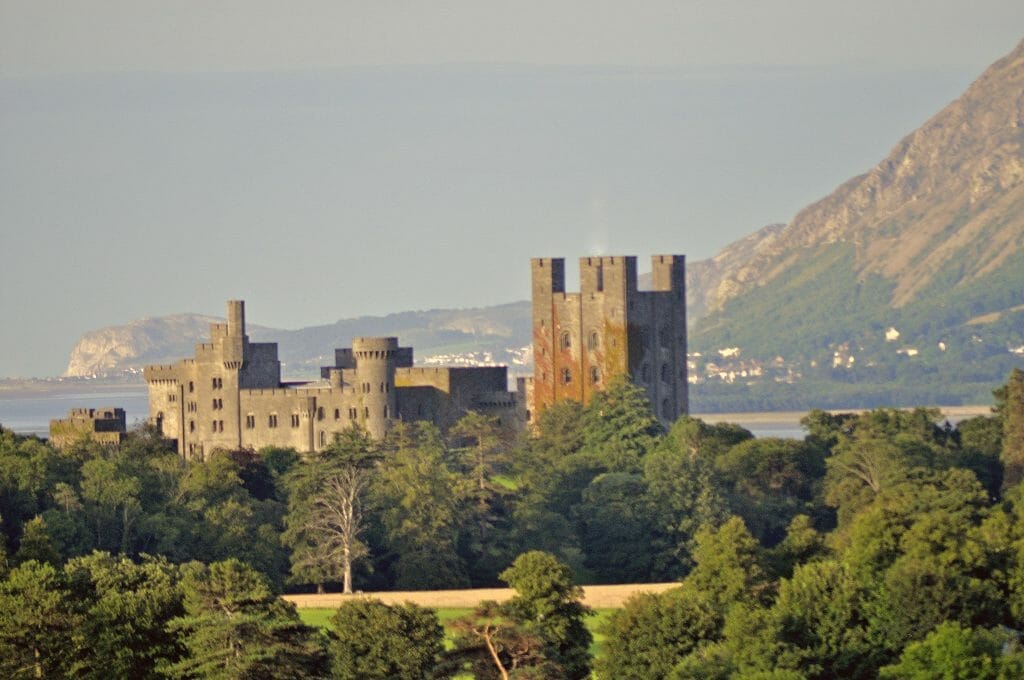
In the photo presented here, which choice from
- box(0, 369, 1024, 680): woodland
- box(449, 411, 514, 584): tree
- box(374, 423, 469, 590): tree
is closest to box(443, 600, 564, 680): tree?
box(0, 369, 1024, 680): woodland

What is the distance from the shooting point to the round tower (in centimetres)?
12100

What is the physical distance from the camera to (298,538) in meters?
103

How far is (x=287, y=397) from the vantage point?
402ft

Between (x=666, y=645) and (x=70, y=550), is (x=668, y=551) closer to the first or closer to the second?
(x=70, y=550)

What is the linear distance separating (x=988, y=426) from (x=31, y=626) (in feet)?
199

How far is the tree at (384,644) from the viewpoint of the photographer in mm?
72125

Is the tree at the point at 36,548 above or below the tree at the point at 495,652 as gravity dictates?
above

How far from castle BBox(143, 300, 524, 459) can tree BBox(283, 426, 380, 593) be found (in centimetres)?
1100

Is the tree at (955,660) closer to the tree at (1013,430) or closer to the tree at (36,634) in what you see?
the tree at (36,634)

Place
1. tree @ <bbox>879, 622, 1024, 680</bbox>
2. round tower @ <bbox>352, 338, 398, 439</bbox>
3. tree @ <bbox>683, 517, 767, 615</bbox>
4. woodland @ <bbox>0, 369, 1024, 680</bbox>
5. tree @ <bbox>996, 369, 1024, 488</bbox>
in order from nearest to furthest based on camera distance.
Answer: woodland @ <bbox>0, 369, 1024, 680</bbox>
tree @ <bbox>879, 622, 1024, 680</bbox>
tree @ <bbox>683, 517, 767, 615</bbox>
tree @ <bbox>996, 369, 1024, 488</bbox>
round tower @ <bbox>352, 338, 398, 439</bbox>

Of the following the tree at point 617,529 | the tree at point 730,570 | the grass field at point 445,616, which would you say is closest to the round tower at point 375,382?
the tree at point 617,529

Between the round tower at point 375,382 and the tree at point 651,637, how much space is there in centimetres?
4423

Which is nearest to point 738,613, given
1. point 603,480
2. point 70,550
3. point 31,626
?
→ point 31,626

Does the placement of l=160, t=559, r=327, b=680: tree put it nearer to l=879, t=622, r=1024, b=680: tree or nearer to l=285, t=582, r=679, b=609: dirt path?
l=879, t=622, r=1024, b=680: tree
